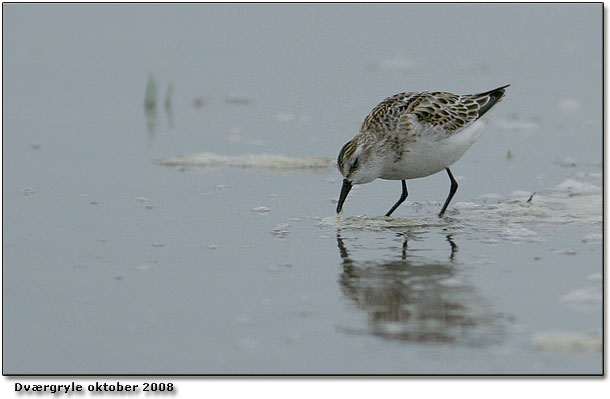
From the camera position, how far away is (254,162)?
9438 millimetres

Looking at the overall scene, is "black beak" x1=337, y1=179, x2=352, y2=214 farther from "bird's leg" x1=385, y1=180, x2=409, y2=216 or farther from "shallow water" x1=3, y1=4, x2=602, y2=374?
"bird's leg" x1=385, y1=180, x2=409, y2=216

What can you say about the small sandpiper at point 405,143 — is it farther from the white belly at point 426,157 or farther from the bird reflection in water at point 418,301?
the bird reflection in water at point 418,301

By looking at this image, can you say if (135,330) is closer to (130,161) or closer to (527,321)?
(527,321)

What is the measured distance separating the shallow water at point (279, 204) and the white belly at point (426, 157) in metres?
0.34

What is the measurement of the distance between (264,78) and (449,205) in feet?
19.1

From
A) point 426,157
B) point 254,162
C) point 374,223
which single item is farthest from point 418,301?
point 254,162

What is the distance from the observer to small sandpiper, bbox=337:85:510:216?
749 centimetres

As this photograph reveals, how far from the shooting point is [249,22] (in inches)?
622

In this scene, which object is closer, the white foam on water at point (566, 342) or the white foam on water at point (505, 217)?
the white foam on water at point (566, 342)

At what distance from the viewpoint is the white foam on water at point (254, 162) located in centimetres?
934

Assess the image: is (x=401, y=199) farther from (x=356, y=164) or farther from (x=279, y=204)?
(x=279, y=204)

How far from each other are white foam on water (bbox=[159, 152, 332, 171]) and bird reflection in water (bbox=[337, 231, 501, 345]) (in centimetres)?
291

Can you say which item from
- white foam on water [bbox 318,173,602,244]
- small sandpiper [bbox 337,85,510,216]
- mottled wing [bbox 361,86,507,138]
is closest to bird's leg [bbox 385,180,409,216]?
small sandpiper [bbox 337,85,510,216]

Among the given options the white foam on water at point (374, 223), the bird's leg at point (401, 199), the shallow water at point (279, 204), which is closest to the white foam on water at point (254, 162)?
the shallow water at point (279, 204)
